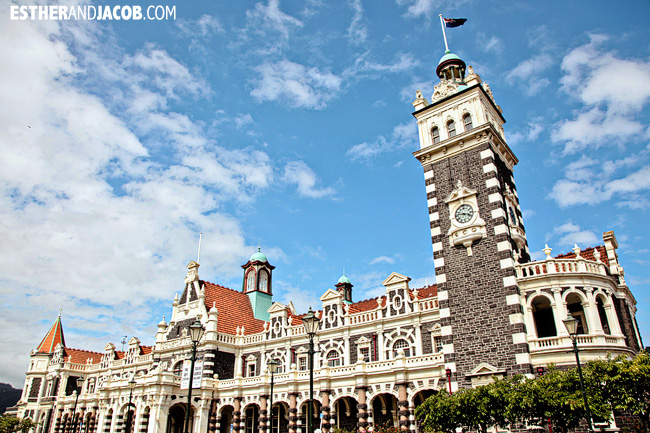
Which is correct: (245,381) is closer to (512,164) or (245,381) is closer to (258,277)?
(258,277)

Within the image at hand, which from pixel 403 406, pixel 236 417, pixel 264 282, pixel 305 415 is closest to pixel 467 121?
pixel 403 406

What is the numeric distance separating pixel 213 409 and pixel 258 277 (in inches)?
653

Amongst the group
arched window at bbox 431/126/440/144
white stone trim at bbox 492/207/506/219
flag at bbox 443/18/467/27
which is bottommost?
white stone trim at bbox 492/207/506/219

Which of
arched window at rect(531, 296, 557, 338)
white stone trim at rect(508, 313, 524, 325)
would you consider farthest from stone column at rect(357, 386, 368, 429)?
arched window at rect(531, 296, 557, 338)

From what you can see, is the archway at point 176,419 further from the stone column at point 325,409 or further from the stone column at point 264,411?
the stone column at point 325,409

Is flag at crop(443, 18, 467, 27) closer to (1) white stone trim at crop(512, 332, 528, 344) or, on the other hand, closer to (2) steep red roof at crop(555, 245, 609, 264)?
(2) steep red roof at crop(555, 245, 609, 264)

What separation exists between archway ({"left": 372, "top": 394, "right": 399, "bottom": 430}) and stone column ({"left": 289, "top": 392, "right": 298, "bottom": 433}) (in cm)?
603

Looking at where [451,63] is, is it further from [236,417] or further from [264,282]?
[236,417]

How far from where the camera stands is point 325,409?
3225 cm

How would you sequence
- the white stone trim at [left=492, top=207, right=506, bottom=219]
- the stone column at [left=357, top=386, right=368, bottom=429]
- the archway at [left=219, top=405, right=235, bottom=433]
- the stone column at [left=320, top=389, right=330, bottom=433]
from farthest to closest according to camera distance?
the archway at [left=219, top=405, right=235, bottom=433], the stone column at [left=320, top=389, right=330, bottom=433], the stone column at [left=357, top=386, right=368, bottom=429], the white stone trim at [left=492, top=207, right=506, bottom=219]

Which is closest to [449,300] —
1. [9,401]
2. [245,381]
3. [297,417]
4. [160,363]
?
[297,417]

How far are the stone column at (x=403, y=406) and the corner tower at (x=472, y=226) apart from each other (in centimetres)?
368

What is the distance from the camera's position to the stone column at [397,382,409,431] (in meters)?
28.4

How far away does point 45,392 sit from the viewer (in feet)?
196
